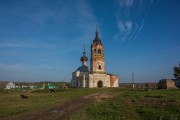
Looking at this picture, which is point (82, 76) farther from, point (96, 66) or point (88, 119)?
point (88, 119)

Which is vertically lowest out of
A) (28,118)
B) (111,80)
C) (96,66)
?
(28,118)

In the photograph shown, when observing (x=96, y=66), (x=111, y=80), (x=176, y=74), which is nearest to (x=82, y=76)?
(x=96, y=66)

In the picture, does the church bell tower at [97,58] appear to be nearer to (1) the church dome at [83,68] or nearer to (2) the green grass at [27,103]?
(1) the church dome at [83,68]

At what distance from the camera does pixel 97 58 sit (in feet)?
207

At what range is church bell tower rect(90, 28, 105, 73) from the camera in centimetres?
6284

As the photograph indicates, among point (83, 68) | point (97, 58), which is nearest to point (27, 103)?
point (97, 58)

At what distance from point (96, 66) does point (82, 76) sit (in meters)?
5.70

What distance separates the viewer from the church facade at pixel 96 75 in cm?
6059

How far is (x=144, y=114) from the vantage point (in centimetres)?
1322

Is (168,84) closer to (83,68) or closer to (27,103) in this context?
(83,68)

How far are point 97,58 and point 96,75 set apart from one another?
5.97 m

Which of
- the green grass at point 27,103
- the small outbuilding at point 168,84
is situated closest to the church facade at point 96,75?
the small outbuilding at point 168,84

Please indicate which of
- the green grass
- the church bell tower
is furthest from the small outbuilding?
the green grass

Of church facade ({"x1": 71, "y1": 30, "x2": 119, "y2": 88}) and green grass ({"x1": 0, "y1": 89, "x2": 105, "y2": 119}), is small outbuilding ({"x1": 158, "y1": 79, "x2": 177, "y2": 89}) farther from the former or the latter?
green grass ({"x1": 0, "y1": 89, "x2": 105, "y2": 119})
